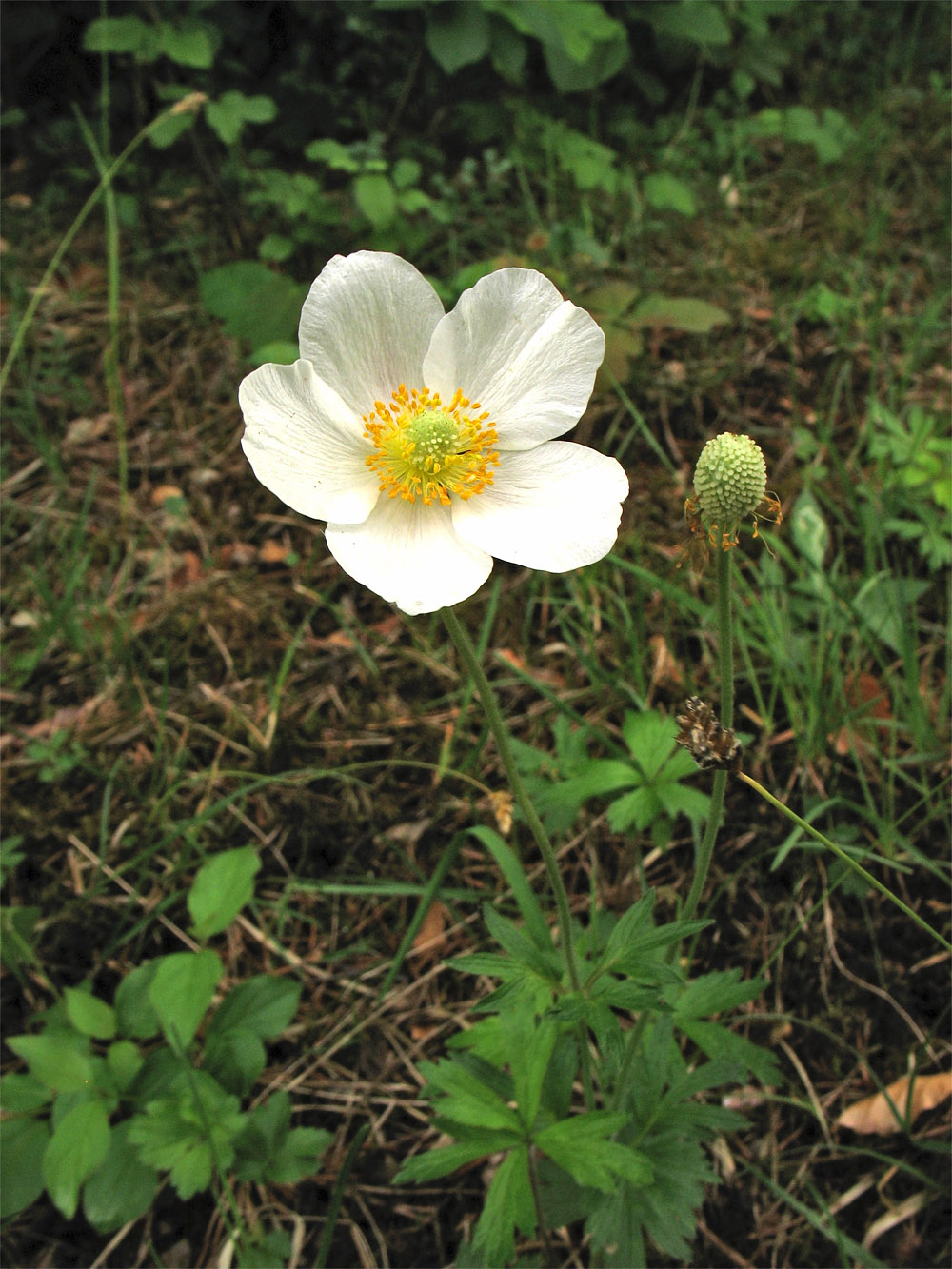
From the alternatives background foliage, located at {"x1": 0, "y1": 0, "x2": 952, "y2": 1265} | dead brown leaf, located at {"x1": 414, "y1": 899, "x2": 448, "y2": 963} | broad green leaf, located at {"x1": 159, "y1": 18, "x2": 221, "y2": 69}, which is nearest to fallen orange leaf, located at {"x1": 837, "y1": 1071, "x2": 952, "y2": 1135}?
background foliage, located at {"x1": 0, "y1": 0, "x2": 952, "y2": 1265}

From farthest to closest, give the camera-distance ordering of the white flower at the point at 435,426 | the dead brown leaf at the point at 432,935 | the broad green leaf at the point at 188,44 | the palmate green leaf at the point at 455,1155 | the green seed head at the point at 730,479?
the broad green leaf at the point at 188,44, the dead brown leaf at the point at 432,935, the palmate green leaf at the point at 455,1155, the white flower at the point at 435,426, the green seed head at the point at 730,479

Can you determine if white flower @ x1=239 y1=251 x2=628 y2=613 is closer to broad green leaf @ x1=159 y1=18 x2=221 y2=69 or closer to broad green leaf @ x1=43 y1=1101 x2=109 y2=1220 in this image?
broad green leaf @ x1=43 y1=1101 x2=109 y2=1220

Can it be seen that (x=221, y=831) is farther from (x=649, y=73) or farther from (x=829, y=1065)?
(x=649, y=73)

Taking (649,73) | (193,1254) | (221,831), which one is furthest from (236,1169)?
(649,73)

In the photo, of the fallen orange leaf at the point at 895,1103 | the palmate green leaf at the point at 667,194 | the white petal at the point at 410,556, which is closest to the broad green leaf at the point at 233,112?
the palmate green leaf at the point at 667,194

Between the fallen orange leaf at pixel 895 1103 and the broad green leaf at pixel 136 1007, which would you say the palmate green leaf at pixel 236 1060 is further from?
the fallen orange leaf at pixel 895 1103

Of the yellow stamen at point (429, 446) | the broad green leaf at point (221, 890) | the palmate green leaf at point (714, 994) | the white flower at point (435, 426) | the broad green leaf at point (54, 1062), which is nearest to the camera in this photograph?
the white flower at point (435, 426)

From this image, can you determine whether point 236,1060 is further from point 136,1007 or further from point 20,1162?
point 20,1162
